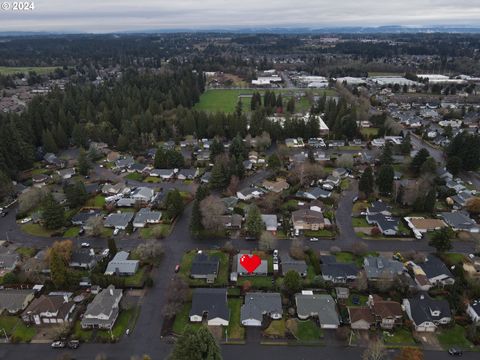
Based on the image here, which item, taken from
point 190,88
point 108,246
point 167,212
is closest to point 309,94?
point 190,88

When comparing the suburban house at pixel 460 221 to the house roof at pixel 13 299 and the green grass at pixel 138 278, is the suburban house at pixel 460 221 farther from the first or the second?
the house roof at pixel 13 299

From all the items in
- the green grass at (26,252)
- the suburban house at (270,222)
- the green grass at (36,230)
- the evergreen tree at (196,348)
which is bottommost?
the green grass at (26,252)

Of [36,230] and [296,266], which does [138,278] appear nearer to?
[296,266]

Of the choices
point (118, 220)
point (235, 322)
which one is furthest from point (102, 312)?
point (118, 220)

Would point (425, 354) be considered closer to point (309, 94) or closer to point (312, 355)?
point (312, 355)

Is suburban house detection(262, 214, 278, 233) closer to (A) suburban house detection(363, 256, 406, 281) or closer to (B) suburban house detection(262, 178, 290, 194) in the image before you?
(B) suburban house detection(262, 178, 290, 194)

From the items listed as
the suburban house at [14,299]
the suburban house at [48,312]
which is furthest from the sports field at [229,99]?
the suburban house at [48,312]

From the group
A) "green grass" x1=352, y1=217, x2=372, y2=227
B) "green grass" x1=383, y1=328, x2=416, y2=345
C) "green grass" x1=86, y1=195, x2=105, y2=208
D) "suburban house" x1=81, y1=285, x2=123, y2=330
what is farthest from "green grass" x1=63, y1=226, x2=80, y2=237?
"green grass" x1=383, y1=328, x2=416, y2=345
